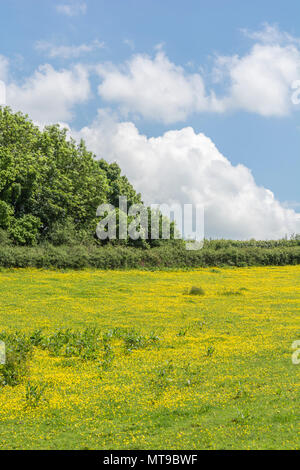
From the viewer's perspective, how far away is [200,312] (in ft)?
81.2

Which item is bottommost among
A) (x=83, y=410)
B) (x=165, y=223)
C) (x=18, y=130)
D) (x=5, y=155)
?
(x=83, y=410)

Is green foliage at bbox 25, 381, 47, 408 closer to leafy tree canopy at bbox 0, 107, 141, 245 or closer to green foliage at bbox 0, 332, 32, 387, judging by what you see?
green foliage at bbox 0, 332, 32, 387

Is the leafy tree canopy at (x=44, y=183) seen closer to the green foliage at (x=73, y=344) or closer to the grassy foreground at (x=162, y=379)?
the grassy foreground at (x=162, y=379)

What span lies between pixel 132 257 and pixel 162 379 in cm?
3802

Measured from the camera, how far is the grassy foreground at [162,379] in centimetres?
873

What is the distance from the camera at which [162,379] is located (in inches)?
479

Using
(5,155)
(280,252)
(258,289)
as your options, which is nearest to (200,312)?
(258,289)

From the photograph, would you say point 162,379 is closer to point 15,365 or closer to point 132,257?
point 15,365

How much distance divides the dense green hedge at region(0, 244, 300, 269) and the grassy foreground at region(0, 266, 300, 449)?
1568cm

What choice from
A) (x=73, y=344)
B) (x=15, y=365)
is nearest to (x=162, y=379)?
(x=15, y=365)

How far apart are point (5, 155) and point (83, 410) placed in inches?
1617

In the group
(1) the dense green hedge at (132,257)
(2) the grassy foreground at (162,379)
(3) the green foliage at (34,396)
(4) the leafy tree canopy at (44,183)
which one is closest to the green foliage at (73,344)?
(2) the grassy foreground at (162,379)
